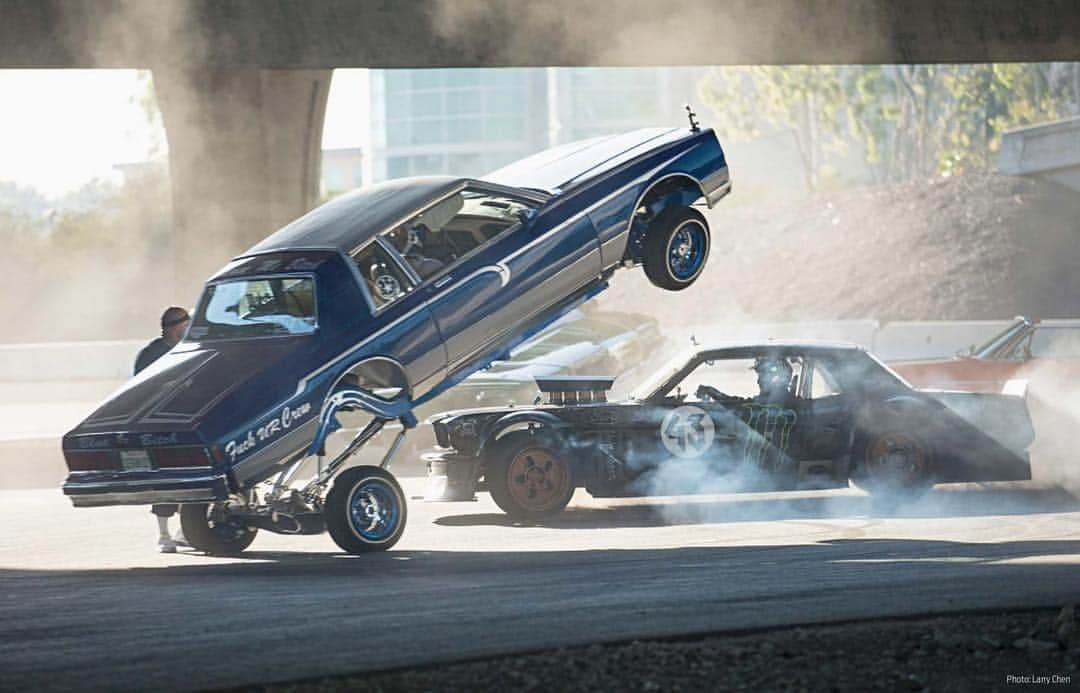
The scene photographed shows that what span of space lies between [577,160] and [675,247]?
1.08 meters

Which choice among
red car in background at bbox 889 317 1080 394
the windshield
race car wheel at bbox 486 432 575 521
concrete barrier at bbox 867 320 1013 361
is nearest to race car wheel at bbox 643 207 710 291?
race car wheel at bbox 486 432 575 521

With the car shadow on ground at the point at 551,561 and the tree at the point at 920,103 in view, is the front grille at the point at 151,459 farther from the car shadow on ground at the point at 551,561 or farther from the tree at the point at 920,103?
the tree at the point at 920,103

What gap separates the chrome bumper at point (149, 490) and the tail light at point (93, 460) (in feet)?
0.26

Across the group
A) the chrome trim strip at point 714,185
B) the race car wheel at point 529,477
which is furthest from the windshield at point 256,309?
the chrome trim strip at point 714,185

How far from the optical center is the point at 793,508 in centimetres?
1328

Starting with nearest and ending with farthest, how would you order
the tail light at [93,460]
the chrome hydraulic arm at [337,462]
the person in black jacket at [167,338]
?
the tail light at [93,460], the chrome hydraulic arm at [337,462], the person in black jacket at [167,338]

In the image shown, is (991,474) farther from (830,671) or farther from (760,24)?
(830,671)

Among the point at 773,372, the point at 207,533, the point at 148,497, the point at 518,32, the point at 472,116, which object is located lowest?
the point at 207,533

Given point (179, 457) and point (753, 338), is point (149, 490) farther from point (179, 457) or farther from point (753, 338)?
point (753, 338)

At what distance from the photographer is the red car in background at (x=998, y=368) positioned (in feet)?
57.2

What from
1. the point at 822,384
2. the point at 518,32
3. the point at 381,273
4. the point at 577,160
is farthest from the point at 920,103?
the point at 381,273

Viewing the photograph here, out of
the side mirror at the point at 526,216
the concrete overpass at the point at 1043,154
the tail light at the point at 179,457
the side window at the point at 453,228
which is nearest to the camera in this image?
the tail light at the point at 179,457

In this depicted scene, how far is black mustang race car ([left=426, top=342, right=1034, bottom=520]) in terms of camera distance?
41.0 feet

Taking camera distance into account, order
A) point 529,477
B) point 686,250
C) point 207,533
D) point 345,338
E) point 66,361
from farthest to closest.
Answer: point 66,361
point 686,250
point 529,477
point 207,533
point 345,338
